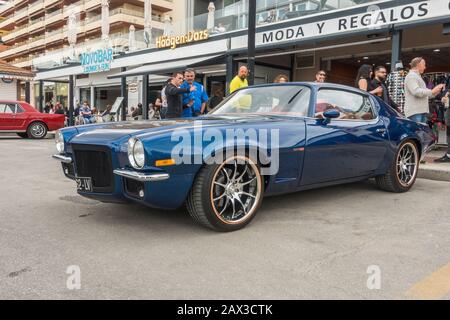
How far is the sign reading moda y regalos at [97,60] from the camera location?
20797mm

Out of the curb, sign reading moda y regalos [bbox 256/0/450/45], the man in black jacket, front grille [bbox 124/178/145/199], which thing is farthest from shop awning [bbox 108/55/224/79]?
front grille [bbox 124/178/145/199]

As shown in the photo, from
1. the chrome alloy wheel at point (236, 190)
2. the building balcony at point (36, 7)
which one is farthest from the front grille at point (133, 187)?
the building balcony at point (36, 7)

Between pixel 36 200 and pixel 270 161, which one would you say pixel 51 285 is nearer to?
pixel 270 161

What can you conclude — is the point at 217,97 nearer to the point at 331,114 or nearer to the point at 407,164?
the point at 407,164

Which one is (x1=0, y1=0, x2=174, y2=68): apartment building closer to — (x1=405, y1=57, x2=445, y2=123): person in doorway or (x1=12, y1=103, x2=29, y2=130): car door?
(x1=12, y1=103, x2=29, y2=130): car door

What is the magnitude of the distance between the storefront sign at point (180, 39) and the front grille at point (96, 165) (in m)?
11.7

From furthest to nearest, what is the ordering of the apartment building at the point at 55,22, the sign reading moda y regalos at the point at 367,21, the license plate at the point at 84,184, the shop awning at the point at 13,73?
the apartment building at the point at 55,22 < the shop awning at the point at 13,73 < the sign reading moda y regalos at the point at 367,21 < the license plate at the point at 84,184

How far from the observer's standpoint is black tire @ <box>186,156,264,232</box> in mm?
3229

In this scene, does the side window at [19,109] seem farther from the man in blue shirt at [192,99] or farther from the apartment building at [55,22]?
the apartment building at [55,22]

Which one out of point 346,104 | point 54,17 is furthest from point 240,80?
point 54,17

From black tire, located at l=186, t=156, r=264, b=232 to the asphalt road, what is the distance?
0.43ft

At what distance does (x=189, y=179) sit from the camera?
3191 mm
